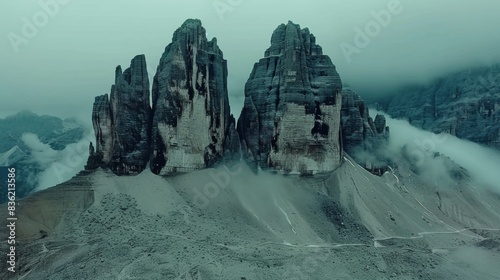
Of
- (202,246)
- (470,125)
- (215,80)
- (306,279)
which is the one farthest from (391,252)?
(470,125)

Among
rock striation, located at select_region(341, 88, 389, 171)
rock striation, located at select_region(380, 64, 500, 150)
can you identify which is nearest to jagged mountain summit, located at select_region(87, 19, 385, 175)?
rock striation, located at select_region(341, 88, 389, 171)

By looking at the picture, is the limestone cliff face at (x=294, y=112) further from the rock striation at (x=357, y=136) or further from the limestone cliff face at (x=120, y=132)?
the limestone cliff face at (x=120, y=132)

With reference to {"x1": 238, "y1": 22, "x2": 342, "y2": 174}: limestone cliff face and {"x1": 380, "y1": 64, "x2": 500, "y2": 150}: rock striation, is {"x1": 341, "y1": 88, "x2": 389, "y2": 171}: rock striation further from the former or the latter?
{"x1": 380, "y1": 64, "x2": 500, "y2": 150}: rock striation

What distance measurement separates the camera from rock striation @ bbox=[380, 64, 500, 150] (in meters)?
142

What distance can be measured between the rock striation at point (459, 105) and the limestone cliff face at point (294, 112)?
246ft

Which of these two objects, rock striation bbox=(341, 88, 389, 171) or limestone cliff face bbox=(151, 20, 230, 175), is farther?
rock striation bbox=(341, 88, 389, 171)

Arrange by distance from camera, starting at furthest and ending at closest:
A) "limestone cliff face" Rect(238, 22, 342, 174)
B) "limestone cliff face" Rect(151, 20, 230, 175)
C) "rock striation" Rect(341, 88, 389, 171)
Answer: "rock striation" Rect(341, 88, 389, 171) → "limestone cliff face" Rect(238, 22, 342, 174) → "limestone cliff face" Rect(151, 20, 230, 175)

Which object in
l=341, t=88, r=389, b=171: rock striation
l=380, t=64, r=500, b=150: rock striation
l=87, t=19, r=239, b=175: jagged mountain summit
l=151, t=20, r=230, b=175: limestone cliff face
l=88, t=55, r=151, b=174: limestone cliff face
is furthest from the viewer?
l=380, t=64, r=500, b=150: rock striation

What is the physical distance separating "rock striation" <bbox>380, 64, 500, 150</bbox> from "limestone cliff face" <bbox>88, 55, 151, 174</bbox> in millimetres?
101645

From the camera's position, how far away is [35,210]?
197ft

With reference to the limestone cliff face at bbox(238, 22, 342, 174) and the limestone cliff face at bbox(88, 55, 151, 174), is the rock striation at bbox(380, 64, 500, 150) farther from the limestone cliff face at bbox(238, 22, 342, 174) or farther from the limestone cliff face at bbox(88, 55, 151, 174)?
the limestone cliff face at bbox(88, 55, 151, 174)

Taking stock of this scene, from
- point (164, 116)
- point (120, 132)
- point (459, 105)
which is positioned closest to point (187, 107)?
point (164, 116)

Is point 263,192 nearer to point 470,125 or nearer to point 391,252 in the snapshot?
point 391,252

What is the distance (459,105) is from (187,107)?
106754 millimetres
